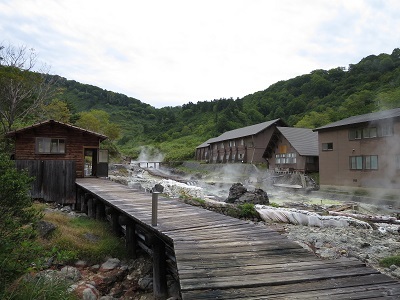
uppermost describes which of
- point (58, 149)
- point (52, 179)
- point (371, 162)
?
point (58, 149)

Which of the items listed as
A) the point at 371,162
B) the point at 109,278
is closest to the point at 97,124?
the point at 371,162

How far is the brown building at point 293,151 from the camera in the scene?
1303 inches

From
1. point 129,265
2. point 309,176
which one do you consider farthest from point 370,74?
point 129,265

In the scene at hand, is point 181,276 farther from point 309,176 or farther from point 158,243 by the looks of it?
point 309,176

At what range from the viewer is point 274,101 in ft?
283

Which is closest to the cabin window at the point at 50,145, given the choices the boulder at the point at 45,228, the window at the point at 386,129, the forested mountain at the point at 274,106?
the boulder at the point at 45,228

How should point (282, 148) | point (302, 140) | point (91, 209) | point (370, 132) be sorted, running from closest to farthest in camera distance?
1. point (91, 209)
2. point (370, 132)
3. point (302, 140)
4. point (282, 148)

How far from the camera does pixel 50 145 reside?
64.1ft

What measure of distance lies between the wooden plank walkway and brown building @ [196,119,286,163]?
35180 mm

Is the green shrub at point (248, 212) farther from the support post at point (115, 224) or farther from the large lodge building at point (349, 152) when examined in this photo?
the large lodge building at point (349, 152)

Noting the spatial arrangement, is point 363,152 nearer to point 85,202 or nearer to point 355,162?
point 355,162

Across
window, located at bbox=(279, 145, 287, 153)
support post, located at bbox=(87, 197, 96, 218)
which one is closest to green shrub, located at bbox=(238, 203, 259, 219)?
support post, located at bbox=(87, 197, 96, 218)

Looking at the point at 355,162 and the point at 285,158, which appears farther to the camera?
the point at 285,158

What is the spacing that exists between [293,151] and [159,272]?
29.8 meters
